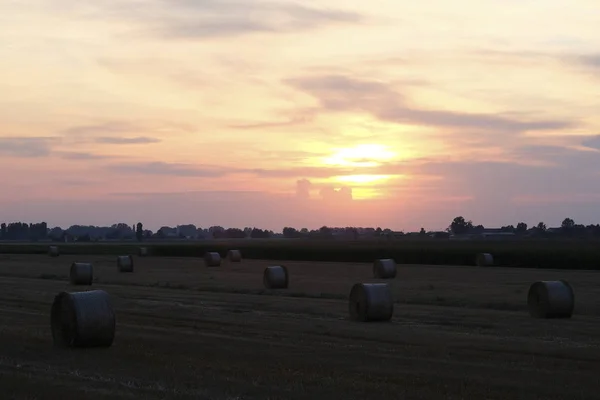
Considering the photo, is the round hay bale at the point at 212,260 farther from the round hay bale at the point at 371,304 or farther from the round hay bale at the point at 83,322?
the round hay bale at the point at 83,322

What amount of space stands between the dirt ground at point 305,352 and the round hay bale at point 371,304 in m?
0.40

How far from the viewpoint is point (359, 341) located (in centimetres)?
1850

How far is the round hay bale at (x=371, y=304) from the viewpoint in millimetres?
22938

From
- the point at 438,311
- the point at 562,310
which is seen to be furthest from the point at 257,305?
the point at 562,310

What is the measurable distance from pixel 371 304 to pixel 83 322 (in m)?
7.97

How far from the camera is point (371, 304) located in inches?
902

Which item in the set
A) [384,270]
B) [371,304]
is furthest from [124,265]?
[371,304]

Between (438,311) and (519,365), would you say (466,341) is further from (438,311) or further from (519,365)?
(438,311)

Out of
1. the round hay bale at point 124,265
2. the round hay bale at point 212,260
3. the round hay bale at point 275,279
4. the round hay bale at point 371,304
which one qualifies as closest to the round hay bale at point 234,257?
the round hay bale at point 212,260

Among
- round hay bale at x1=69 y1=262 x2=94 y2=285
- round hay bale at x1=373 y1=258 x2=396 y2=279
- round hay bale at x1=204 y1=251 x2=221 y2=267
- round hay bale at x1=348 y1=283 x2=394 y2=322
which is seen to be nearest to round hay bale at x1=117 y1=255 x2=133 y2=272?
round hay bale at x1=204 y1=251 x2=221 y2=267

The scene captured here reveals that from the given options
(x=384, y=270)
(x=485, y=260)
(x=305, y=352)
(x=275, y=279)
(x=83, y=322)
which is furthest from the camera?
(x=485, y=260)

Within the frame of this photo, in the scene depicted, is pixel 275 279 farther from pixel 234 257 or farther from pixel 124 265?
pixel 234 257

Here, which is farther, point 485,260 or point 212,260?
point 212,260

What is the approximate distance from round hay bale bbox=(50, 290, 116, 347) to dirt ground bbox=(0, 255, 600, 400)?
0.27 metres
